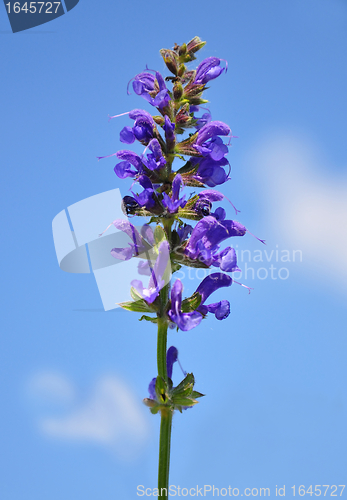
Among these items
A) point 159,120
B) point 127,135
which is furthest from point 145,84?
point 127,135

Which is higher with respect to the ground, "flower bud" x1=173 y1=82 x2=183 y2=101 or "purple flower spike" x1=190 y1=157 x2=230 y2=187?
"flower bud" x1=173 y1=82 x2=183 y2=101

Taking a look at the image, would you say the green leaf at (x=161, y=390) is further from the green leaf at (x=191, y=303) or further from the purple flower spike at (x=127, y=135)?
the purple flower spike at (x=127, y=135)

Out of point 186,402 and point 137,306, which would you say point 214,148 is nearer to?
point 137,306

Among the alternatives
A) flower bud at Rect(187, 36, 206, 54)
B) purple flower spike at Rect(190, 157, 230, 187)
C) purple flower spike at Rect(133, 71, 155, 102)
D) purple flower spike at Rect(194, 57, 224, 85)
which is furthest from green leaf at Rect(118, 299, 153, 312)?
flower bud at Rect(187, 36, 206, 54)

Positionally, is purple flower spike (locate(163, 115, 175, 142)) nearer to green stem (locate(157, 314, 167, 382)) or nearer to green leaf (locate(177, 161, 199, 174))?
green leaf (locate(177, 161, 199, 174))

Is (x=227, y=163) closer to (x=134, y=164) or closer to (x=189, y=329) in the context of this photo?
(x=134, y=164)

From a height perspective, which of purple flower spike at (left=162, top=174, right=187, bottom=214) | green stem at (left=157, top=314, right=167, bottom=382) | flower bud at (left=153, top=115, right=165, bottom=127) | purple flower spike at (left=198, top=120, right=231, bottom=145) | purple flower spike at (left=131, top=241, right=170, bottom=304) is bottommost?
green stem at (left=157, top=314, right=167, bottom=382)
